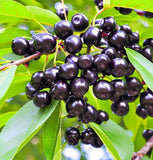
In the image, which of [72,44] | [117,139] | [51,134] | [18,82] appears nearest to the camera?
[72,44]

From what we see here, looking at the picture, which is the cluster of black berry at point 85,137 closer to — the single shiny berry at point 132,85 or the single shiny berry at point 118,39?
the single shiny berry at point 132,85

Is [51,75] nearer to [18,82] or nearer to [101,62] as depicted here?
[101,62]

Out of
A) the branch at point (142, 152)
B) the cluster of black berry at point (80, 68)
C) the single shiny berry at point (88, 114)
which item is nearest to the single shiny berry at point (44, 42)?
the cluster of black berry at point (80, 68)

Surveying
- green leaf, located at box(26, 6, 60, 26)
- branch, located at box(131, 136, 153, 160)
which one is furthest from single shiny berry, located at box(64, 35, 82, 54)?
branch, located at box(131, 136, 153, 160)

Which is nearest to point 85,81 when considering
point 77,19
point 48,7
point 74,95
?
point 74,95

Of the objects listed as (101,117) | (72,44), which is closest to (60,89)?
(72,44)

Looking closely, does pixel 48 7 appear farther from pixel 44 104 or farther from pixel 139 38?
pixel 44 104
